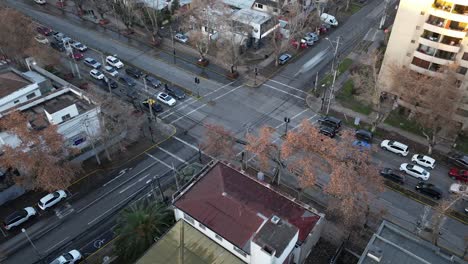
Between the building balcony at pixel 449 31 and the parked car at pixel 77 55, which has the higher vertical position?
the building balcony at pixel 449 31

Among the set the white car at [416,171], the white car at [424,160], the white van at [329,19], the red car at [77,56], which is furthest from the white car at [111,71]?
the white car at [424,160]

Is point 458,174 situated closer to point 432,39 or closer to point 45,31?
point 432,39

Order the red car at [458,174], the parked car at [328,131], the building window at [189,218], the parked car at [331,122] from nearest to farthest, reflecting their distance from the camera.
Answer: the building window at [189,218] → the red car at [458,174] → the parked car at [328,131] → the parked car at [331,122]

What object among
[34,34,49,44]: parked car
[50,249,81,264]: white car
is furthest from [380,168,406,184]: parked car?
[34,34,49,44]: parked car

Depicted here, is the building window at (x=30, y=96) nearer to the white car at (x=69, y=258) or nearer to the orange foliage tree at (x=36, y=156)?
the orange foliage tree at (x=36, y=156)

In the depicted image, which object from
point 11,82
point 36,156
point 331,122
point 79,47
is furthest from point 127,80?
point 331,122
